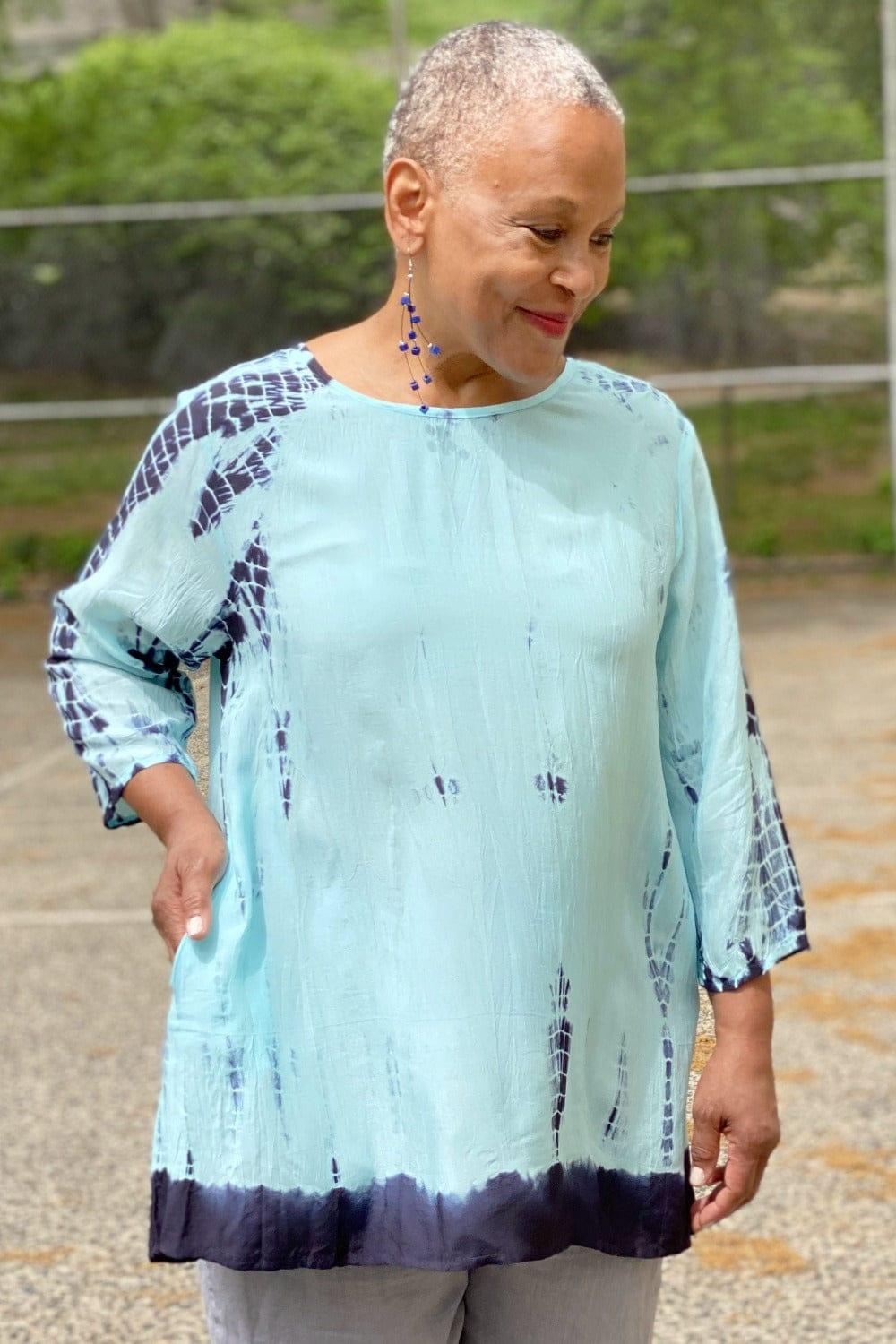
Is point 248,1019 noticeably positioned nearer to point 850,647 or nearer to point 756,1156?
point 756,1156

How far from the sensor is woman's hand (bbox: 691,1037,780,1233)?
5.69 ft

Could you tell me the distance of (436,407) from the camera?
1678 mm

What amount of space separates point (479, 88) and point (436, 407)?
276mm

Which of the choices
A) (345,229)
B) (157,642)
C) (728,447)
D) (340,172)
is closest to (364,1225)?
(157,642)

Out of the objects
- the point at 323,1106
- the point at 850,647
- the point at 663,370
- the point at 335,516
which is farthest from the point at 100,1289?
the point at 663,370

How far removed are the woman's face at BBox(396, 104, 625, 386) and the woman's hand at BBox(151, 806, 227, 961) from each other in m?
0.46

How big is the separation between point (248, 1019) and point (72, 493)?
13382 mm

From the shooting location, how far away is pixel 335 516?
5.37 feet

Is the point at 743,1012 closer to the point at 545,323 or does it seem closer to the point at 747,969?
the point at 747,969

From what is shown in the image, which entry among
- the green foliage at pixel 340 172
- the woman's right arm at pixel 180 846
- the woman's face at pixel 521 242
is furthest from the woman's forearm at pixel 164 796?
the green foliage at pixel 340 172

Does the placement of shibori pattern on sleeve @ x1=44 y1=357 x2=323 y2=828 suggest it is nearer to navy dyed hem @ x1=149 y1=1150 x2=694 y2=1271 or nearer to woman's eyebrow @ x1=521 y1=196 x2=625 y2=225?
woman's eyebrow @ x1=521 y1=196 x2=625 y2=225

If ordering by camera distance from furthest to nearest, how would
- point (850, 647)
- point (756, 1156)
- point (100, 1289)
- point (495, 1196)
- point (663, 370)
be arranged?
point (663, 370) < point (850, 647) < point (100, 1289) < point (756, 1156) < point (495, 1196)

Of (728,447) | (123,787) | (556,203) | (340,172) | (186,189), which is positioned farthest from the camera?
(186,189)

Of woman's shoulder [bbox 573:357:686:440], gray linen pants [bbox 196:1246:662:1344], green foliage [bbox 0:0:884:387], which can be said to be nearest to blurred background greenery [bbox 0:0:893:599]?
green foliage [bbox 0:0:884:387]
